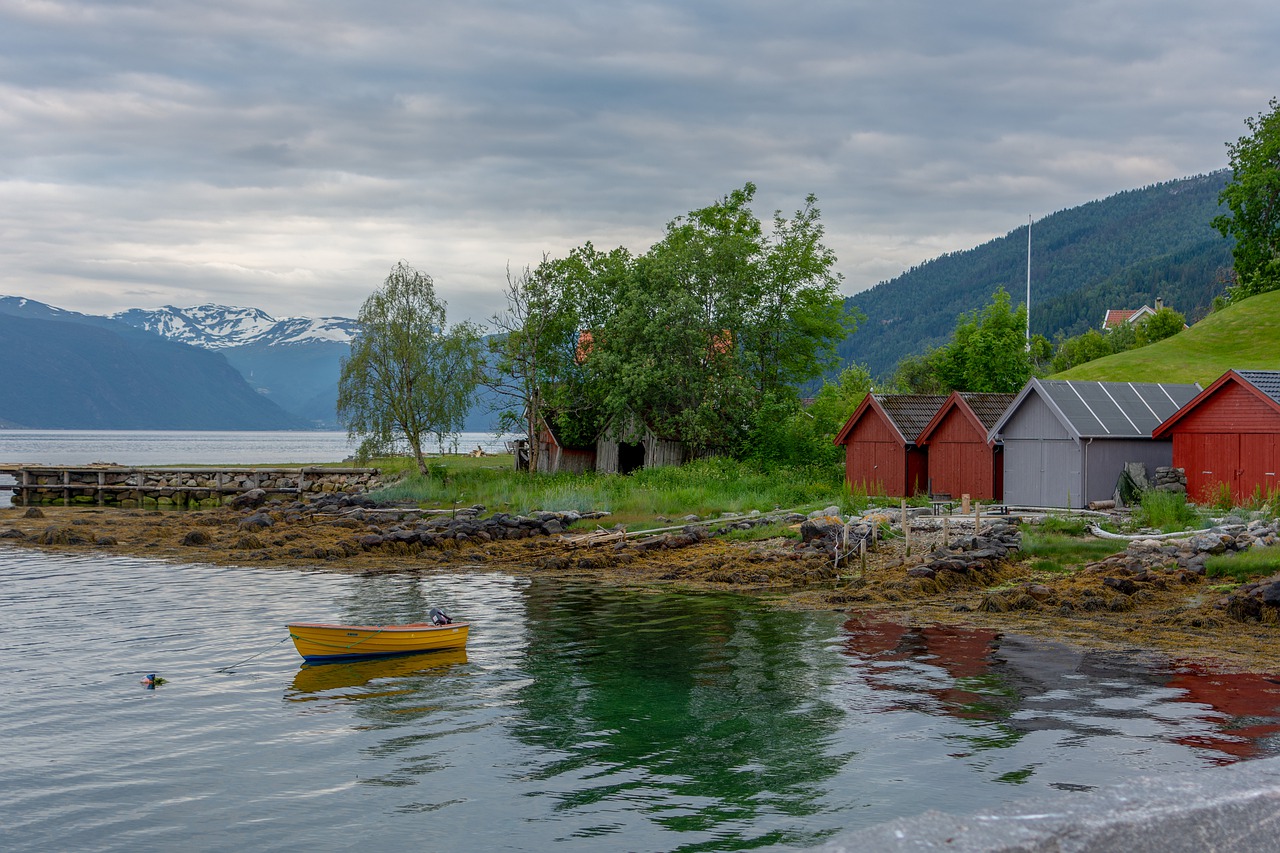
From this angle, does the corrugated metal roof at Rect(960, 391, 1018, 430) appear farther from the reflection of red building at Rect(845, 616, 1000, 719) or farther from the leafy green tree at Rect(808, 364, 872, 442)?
the reflection of red building at Rect(845, 616, 1000, 719)

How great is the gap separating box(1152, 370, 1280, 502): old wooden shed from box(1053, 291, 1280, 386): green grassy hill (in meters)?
25.3

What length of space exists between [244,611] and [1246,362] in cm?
5855

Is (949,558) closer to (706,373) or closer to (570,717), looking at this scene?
(570,717)

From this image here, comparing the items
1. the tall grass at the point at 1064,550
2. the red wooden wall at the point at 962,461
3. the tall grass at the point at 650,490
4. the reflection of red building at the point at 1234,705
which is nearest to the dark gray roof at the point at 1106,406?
the red wooden wall at the point at 962,461

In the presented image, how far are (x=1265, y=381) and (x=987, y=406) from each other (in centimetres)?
1043

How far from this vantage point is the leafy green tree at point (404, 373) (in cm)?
5938

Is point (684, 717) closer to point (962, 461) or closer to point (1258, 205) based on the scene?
point (962, 461)

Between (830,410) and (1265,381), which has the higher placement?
(1265,381)

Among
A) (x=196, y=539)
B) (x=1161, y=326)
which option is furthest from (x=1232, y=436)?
(x=1161, y=326)

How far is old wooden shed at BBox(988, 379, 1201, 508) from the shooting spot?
37.3 meters

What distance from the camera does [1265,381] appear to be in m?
34.1

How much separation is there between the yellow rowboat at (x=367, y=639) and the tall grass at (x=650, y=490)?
67.9ft

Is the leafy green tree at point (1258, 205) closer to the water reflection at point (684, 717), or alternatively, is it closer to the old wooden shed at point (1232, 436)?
the old wooden shed at point (1232, 436)

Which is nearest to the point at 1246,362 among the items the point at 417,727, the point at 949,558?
the point at 949,558
